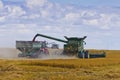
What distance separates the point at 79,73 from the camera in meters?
49.5

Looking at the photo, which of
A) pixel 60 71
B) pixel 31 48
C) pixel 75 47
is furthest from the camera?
pixel 31 48

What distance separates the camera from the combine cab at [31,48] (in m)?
89.7

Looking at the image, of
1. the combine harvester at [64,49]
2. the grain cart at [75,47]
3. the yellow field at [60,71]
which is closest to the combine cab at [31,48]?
the combine harvester at [64,49]

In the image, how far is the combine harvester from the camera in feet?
281

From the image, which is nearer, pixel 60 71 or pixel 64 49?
pixel 60 71

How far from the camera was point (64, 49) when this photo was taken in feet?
285

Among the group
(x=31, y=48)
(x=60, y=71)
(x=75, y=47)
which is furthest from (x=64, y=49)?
(x=60, y=71)

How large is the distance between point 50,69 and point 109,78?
35.7 feet

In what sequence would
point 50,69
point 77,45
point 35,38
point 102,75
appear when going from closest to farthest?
1. point 102,75
2. point 50,69
3. point 77,45
4. point 35,38

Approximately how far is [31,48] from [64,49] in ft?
27.3

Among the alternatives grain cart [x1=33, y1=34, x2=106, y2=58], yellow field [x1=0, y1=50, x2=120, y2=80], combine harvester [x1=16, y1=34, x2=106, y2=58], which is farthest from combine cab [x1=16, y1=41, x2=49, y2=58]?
yellow field [x1=0, y1=50, x2=120, y2=80]

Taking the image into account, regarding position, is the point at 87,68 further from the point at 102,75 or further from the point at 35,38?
the point at 35,38

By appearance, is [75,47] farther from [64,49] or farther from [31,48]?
[31,48]

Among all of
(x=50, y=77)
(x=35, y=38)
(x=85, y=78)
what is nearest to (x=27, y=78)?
(x=50, y=77)
